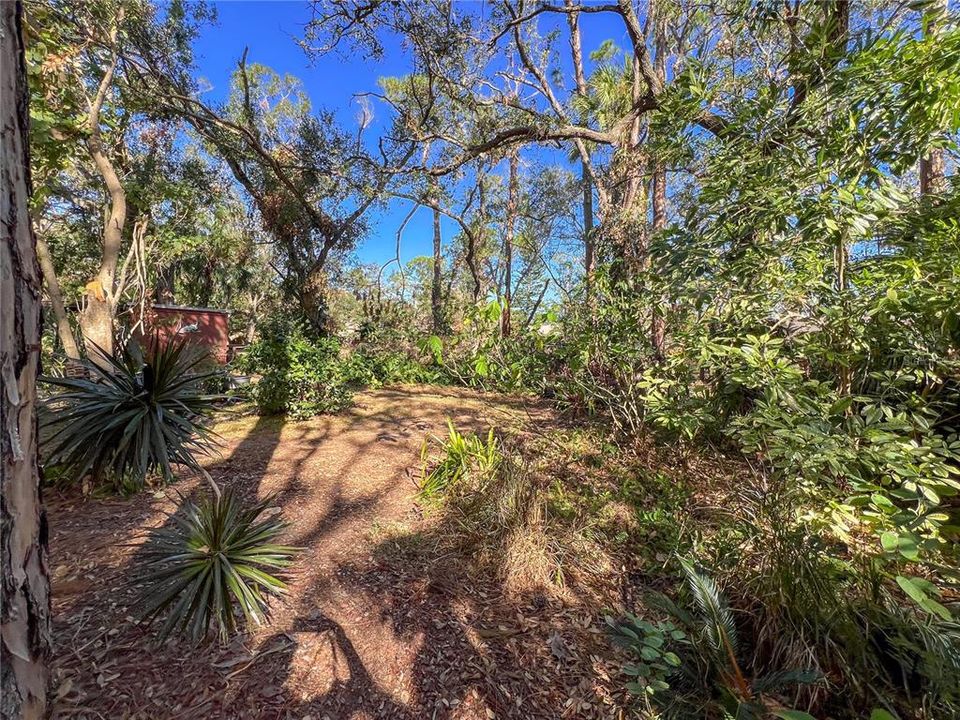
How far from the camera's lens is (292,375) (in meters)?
5.58

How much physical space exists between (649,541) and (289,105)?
1394 centimetres

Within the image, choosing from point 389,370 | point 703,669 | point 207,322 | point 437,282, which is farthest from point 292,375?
point 207,322

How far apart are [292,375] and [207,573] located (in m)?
3.92

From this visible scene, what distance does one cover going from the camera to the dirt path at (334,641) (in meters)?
1.83

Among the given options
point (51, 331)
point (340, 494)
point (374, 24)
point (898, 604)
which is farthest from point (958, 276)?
point (51, 331)

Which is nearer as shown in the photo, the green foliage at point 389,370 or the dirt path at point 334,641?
the dirt path at point 334,641

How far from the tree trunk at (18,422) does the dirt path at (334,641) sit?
66 centimetres

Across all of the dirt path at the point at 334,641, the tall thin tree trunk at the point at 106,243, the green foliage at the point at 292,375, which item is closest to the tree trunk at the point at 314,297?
the green foliage at the point at 292,375

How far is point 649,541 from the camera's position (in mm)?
3066

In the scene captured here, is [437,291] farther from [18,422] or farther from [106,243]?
[18,422]

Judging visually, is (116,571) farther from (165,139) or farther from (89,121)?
(165,139)

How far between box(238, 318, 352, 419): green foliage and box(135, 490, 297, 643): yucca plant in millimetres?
3522

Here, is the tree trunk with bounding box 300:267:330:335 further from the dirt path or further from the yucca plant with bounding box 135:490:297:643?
the yucca plant with bounding box 135:490:297:643

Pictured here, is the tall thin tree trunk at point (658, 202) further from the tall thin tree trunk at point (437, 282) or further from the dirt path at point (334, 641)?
the tall thin tree trunk at point (437, 282)
